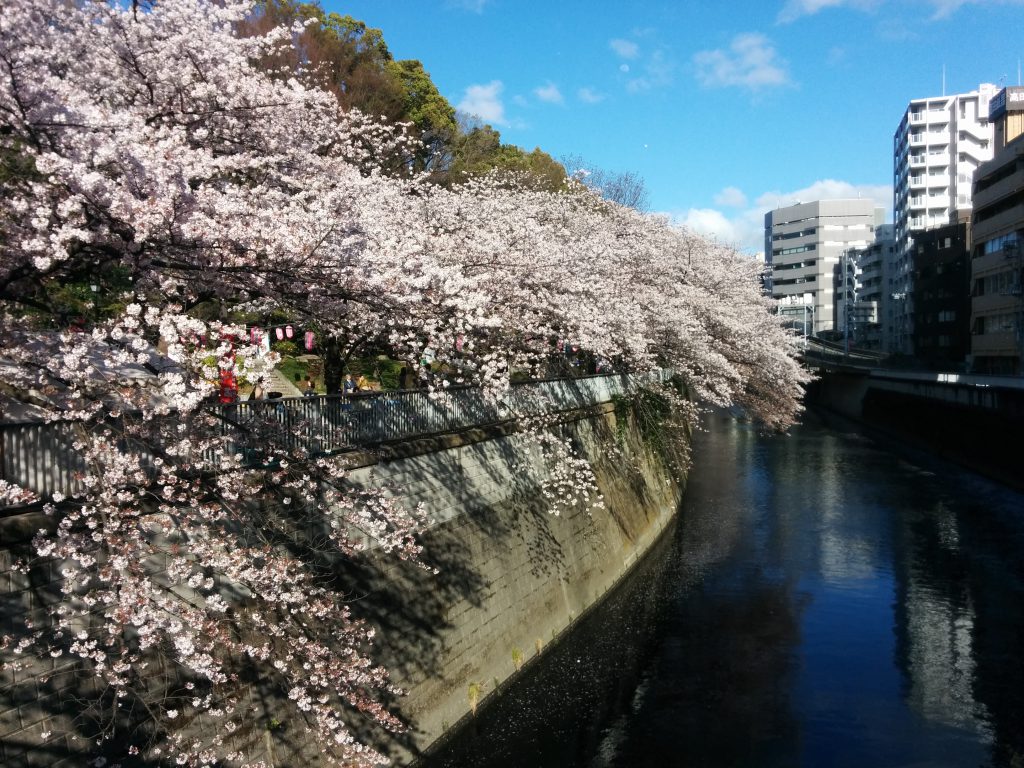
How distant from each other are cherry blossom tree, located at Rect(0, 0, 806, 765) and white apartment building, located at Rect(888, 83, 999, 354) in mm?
75462

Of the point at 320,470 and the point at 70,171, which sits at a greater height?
the point at 70,171

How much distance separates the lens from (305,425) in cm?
984

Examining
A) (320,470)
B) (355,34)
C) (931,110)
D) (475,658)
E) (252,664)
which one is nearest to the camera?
(252,664)

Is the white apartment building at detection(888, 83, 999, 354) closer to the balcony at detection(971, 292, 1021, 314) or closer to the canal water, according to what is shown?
the balcony at detection(971, 292, 1021, 314)

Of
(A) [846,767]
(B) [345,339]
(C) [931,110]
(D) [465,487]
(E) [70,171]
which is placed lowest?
(A) [846,767]

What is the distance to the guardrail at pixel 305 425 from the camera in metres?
6.93

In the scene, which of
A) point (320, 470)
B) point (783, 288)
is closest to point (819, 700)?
point (320, 470)

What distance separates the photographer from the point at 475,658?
12.9 m

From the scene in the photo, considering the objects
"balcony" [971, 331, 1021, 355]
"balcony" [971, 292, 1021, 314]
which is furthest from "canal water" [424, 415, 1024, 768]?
"balcony" [971, 292, 1021, 314]

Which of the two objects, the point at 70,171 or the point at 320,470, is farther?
the point at 320,470

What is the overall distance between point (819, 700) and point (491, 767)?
Result: 6103mm

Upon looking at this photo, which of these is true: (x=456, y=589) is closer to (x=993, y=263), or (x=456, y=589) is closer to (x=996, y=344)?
(x=996, y=344)

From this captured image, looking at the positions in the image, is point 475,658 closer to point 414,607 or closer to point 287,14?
point 414,607

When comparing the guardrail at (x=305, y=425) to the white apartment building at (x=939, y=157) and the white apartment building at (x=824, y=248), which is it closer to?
the white apartment building at (x=939, y=157)
